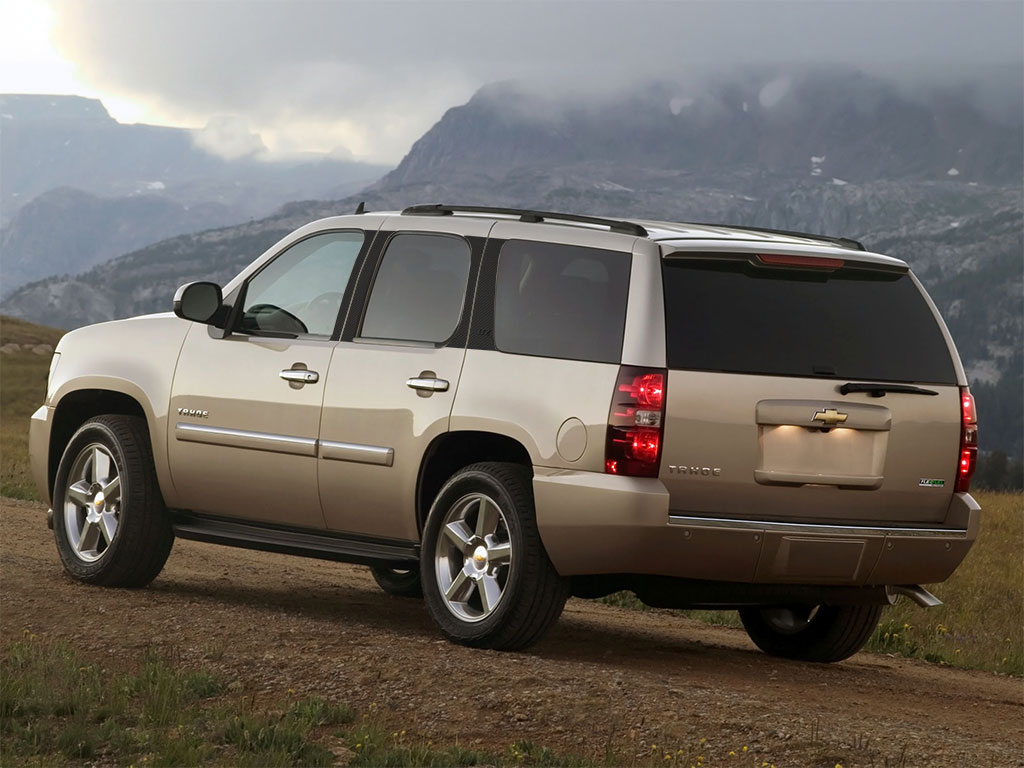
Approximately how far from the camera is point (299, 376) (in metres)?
7.57

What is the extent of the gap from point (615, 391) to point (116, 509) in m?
3.62

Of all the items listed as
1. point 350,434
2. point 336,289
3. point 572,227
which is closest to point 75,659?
point 350,434

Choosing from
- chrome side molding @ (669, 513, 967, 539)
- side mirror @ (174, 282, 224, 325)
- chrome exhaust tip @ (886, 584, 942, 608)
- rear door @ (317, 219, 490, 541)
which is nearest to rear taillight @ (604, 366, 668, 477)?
chrome side molding @ (669, 513, 967, 539)

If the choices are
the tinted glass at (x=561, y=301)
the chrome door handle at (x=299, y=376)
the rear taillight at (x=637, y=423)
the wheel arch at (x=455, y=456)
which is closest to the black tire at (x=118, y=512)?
the chrome door handle at (x=299, y=376)

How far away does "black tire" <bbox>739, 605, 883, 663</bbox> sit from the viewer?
795 cm

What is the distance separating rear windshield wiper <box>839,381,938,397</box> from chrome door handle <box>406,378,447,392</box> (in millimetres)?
1847

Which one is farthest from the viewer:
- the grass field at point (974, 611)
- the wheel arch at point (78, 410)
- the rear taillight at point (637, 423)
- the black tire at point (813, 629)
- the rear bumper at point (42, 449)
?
the grass field at point (974, 611)

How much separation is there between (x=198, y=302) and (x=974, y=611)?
6875mm

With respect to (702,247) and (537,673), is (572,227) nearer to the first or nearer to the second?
(702,247)

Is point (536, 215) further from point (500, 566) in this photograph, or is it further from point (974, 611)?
point (974, 611)

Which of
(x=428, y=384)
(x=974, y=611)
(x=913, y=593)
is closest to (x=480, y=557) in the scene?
(x=428, y=384)

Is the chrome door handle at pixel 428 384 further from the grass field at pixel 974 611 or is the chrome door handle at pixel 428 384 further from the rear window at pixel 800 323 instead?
the grass field at pixel 974 611

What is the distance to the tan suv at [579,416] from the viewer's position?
251 inches

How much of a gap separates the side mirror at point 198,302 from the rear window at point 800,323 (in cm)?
276
